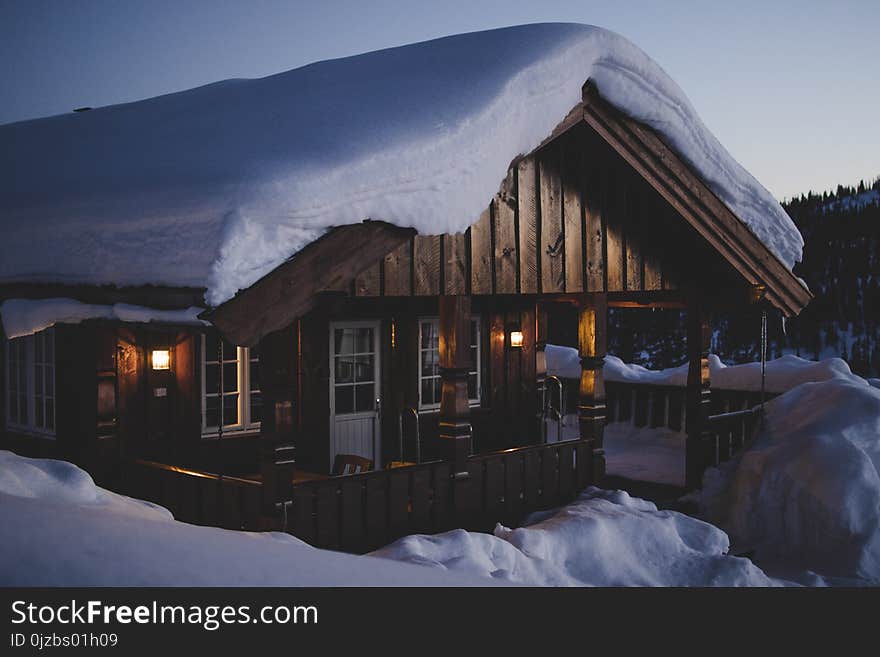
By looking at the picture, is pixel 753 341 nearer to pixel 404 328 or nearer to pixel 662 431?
pixel 662 431

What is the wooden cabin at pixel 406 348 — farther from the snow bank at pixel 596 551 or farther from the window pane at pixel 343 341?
the snow bank at pixel 596 551

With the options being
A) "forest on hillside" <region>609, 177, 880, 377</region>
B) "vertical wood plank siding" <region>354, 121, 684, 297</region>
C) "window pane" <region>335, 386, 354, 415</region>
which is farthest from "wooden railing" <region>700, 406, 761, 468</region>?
"forest on hillside" <region>609, 177, 880, 377</region>

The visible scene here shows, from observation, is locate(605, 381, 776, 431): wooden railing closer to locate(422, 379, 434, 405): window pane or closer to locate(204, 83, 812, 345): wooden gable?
locate(204, 83, 812, 345): wooden gable

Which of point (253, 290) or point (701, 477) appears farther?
point (701, 477)

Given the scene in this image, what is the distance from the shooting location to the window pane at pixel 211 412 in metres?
10.7

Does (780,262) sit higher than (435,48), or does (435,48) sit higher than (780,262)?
(435,48)

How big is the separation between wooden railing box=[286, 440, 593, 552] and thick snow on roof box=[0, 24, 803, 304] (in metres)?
2.50

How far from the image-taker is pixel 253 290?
6434 mm

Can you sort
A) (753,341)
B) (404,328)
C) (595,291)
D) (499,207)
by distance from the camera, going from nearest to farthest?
(499,207)
(595,291)
(404,328)
(753,341)

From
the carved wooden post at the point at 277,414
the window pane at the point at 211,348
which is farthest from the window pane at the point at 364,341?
the carved wooden post at the point at 277,414

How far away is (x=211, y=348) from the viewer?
10758 millimetres

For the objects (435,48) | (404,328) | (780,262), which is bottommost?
(404,328)

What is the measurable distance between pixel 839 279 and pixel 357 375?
34469mm
